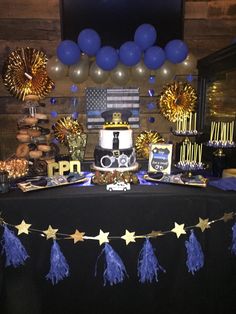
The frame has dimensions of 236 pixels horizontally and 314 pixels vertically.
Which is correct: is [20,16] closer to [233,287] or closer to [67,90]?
[67,90]

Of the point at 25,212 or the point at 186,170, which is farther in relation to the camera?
the point at 186,170

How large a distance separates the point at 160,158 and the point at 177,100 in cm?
171

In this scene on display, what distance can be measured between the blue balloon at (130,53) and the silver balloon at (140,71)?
0.39 feet

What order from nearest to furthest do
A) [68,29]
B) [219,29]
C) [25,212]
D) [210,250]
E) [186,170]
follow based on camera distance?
[25,212] → [210,250] → [186,170] → [68,29] → [219,29]

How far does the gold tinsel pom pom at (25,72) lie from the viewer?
11.7ft

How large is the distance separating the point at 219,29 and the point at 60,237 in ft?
11.9

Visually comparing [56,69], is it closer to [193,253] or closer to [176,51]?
[176,51]

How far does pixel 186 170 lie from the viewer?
2.38 m

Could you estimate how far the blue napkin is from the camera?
201cm

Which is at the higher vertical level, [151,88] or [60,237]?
[151,88]

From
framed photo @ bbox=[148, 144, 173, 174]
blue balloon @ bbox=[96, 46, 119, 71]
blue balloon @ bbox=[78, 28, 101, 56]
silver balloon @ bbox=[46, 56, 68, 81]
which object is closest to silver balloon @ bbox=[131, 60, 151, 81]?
blue balloon @ bbox=[96, 46, 119, 71]

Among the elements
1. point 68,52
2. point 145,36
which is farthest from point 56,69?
point 145,36

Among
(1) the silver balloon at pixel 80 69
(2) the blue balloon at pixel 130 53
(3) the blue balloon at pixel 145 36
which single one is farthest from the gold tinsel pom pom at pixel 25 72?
(3) the blue balloon at pixel 145 36

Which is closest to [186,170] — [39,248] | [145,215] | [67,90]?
[145,215]
